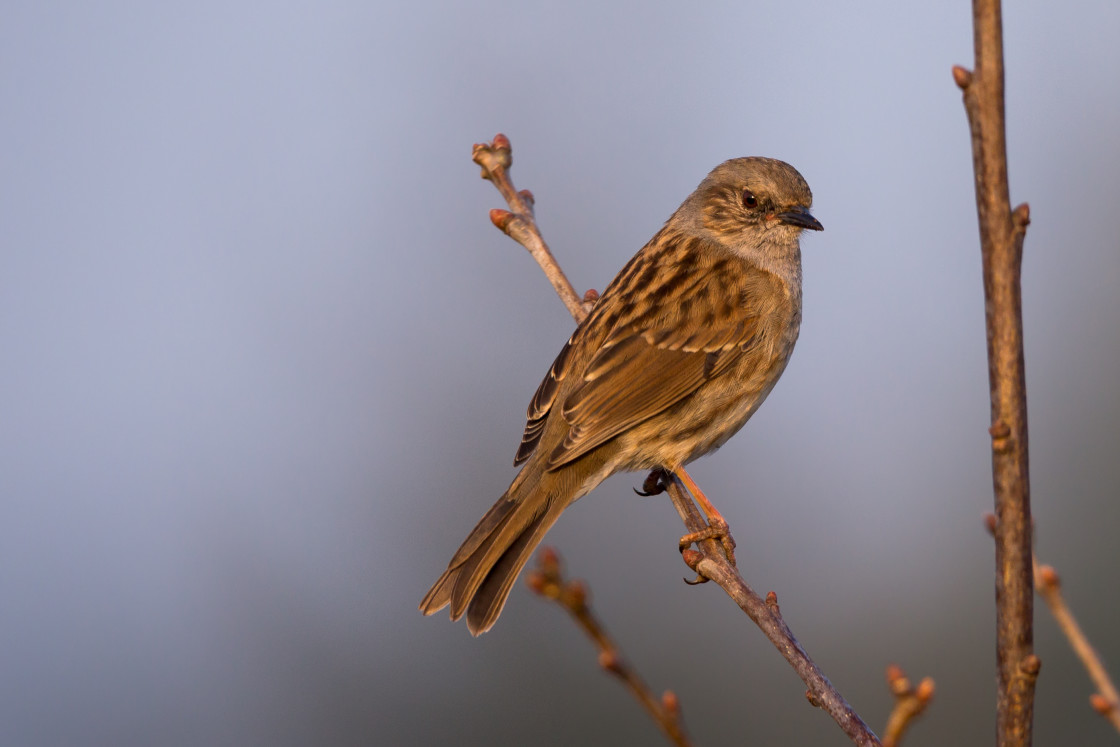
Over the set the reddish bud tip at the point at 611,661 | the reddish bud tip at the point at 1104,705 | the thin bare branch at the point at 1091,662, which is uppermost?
the reddish bud tip at the point at 611,661

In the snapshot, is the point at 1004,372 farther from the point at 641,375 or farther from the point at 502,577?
the point at 641,375

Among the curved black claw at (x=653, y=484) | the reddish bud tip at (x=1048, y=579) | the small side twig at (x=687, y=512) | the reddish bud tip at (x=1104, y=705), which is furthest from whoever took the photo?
the curved black claw at (x=653, y=484)

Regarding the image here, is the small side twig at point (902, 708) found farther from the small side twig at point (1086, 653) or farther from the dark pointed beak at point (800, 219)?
the dark pointed beak at point (800, 219)

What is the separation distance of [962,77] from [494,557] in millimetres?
2669

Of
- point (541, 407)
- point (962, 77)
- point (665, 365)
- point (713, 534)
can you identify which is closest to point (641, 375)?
point (665, 365)

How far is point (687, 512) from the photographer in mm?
4754

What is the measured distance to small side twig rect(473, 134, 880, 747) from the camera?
2.79 meters

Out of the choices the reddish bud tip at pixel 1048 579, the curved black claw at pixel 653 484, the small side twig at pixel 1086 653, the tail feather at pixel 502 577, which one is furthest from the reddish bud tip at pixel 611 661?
the curved black claw at pixel 653 484

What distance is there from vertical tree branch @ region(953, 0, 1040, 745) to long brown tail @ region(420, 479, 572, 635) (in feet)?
7.55

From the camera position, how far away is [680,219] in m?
5.96

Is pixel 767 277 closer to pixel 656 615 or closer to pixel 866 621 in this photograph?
pixel 656 615

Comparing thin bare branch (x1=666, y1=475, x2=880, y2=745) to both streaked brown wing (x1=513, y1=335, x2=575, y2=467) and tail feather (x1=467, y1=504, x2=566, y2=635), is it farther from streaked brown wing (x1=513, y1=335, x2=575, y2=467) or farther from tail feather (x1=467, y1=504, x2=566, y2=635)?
streaked brown wing (x1=513, y1=335, x2=575, y2=467)

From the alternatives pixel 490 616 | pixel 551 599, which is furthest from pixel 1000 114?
pixel 490 616

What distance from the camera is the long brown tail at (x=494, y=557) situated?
414 cm
